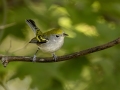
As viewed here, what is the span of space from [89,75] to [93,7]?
364mm

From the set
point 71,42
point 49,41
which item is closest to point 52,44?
A: point 49,41

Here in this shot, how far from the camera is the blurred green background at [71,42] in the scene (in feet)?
5.39

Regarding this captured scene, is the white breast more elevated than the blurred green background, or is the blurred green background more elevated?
the white breast

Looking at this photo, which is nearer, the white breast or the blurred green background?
the white breast

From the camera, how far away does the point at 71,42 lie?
165 cm

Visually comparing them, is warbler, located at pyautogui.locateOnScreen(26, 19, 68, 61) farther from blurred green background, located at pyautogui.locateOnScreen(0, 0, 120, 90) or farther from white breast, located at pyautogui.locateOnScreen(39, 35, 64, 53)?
blurred green background, located at pyautogui.locateOnScreen(0, 0, 120, 90)

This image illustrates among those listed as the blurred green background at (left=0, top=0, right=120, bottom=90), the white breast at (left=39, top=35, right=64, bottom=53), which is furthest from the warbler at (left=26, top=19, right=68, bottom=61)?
the blurred green background at (left=0, top=0, right=120, bottom=90)

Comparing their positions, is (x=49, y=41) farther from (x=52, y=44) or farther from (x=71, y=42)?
(x=71, y=42)

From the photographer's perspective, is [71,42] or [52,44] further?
[71,42]

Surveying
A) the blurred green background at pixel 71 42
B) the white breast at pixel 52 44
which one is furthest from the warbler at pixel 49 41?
the blurred green background at pixel 71 42

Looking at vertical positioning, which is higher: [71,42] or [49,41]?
[49,41]

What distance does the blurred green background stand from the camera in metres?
1.64

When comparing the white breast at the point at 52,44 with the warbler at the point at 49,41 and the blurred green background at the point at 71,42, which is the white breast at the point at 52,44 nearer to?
the warbler at the point at 49,41

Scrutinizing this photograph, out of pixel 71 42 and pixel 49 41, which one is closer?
pixel 49 41
